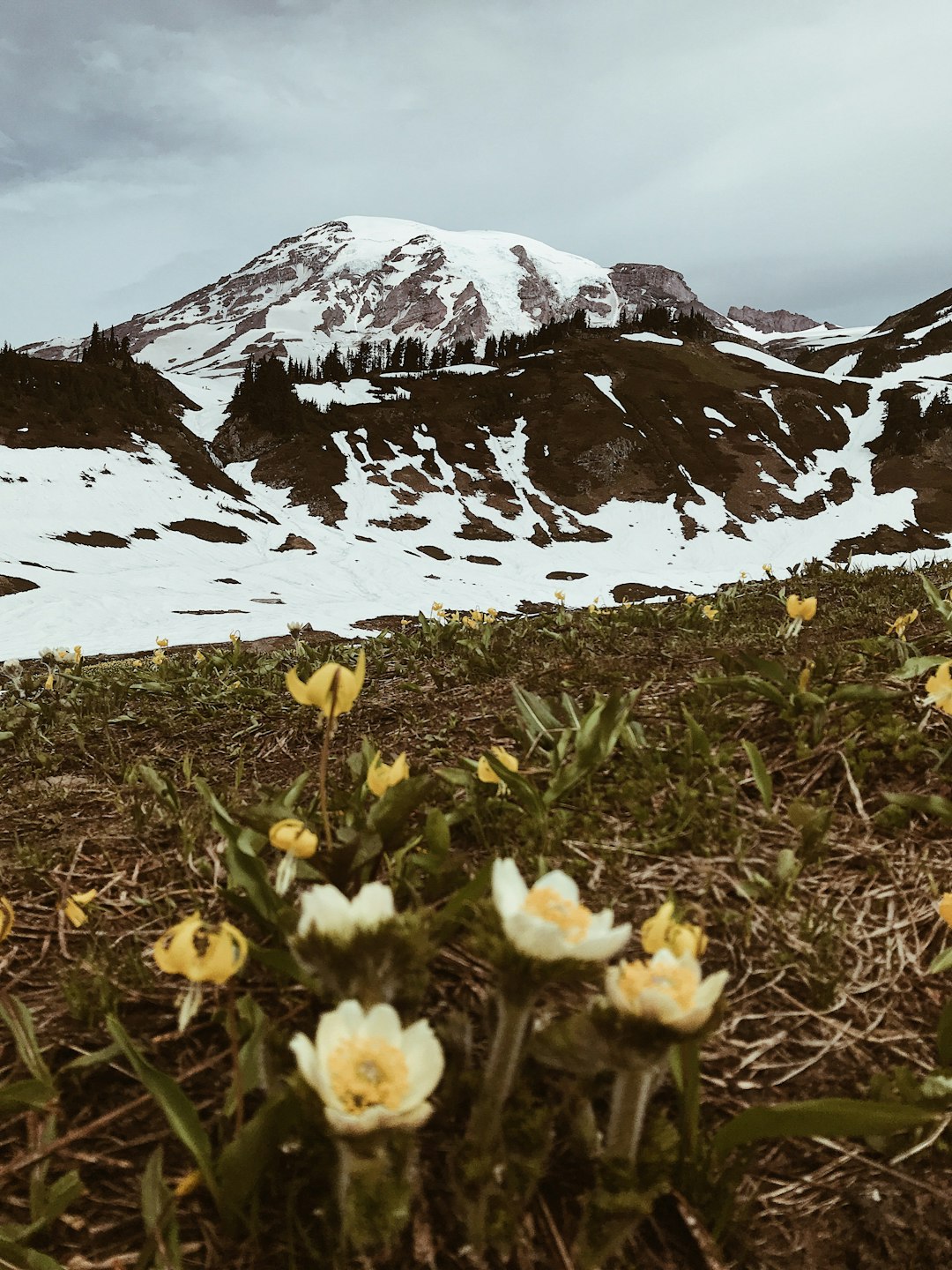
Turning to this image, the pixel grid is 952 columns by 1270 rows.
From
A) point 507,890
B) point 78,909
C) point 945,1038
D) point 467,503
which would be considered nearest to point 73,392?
point 467,503

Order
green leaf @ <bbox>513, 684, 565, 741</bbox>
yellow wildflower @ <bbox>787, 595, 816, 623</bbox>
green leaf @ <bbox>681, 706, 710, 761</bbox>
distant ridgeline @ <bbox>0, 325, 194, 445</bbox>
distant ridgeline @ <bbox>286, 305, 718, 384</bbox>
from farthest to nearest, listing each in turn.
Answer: distant ridgeline @ <bbox>286, 305, 718, 384</bbox> → distant ridgeline @ <bbox>0, 325, 194, 445</bbox> → yellow wildflower @ <bbox>787, 595, 816, 623</bbox> → green leaf @ <bbox>513, 684, 565, 741</bbox> → green leaf @ <bbox>681, 706, 710, 761</bbox>

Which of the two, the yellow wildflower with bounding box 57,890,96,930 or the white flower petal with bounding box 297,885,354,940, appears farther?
the yellow wildflower with bounding box 57,890,96,930

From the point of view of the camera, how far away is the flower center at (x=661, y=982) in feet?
2.47

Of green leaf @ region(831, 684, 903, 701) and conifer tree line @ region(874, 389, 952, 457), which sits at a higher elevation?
conifer tree line @ region(874, 389, 952, 457)

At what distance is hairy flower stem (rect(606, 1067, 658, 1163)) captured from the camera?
0.79 meters

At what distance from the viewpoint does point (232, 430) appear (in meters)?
61.1

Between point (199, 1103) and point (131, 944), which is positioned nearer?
point (199, 1103)

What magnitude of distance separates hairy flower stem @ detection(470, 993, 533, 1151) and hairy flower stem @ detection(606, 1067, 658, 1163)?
0.13 m

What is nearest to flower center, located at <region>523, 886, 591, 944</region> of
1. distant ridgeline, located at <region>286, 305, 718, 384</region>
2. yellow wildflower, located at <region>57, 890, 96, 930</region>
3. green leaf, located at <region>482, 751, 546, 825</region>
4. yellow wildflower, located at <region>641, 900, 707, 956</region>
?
yellow wildflower, located at <region>641, 900, 707, 956</region>

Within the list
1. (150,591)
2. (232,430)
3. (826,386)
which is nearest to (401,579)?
(150,591)

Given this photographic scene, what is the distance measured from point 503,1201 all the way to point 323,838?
3.48ft

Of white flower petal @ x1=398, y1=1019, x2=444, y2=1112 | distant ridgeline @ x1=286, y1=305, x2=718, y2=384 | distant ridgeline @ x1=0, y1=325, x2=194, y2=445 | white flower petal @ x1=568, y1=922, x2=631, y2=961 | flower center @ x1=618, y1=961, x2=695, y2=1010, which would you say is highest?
distant ridgeline @ x1=286, y1=305, x2=718, y2=384

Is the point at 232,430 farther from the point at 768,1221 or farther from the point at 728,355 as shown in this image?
the point at 768,1221

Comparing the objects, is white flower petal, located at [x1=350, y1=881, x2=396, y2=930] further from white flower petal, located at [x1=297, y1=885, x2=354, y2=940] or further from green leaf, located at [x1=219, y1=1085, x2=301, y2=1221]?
green leaf, located at [x1=219, y1=1085, x2=301, y2=1221]
